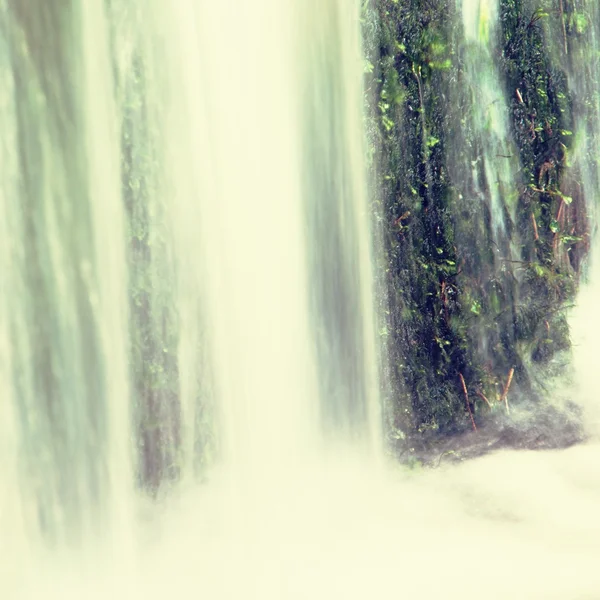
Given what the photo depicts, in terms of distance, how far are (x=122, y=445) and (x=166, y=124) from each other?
0.70m

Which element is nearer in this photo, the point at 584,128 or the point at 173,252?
the point at 173,252

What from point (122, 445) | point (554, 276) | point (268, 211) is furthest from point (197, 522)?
point (554, 276)

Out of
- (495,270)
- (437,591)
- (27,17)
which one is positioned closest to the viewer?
(27,17)

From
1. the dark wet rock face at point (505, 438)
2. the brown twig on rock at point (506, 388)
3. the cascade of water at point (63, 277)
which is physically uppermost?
the cascade of water at point (63, 277)

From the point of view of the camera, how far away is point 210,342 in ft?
6.03

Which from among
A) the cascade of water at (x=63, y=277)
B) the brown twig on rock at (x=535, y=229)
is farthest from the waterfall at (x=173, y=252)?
the brown twig on rock at (x=535, y=229)

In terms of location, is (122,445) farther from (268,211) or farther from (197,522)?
(268,211)

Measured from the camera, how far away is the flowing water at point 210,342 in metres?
1.74

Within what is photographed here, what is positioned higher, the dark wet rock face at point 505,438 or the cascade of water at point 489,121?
the cascade of water at point 489,121

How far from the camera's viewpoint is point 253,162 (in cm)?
185

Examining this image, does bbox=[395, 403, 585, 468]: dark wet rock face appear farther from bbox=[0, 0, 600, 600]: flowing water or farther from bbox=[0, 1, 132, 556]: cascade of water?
bbox=[0, 1, 132, 556]: cascade of water

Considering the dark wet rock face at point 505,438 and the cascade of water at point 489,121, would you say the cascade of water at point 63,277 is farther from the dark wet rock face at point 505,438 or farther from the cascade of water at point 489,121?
the cascade of water at point 489,121

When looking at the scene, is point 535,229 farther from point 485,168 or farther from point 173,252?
point 173,252

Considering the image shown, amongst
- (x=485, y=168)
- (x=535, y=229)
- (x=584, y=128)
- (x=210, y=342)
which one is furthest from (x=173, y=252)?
(x=584, y=128)
